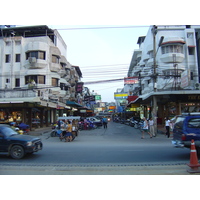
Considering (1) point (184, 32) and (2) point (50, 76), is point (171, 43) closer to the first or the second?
(1) point (184, 32)

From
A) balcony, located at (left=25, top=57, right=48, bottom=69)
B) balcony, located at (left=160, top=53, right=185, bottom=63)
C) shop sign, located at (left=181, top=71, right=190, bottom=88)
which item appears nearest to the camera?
shop sign, located at (left=181, top=71, right=190, bottom=88)

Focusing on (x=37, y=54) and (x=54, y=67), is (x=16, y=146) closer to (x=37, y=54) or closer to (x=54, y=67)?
(x=37, y=54)

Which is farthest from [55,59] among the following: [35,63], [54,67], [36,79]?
[36,79]

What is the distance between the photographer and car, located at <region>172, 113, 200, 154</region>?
8.77m

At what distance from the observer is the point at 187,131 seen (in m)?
8.93

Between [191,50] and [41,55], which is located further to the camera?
[191,50]

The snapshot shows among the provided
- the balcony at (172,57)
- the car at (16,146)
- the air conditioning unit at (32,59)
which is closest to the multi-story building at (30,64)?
the air conditioning unit at (32,59)

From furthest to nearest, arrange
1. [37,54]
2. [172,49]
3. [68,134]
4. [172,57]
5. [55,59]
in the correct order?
[55,59]
[172,49]
[172,57]
[37,54]
[68,134]

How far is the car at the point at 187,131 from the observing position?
8766 millimetres

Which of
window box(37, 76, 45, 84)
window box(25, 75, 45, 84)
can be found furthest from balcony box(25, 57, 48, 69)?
window box(37, 76, 45, 84)

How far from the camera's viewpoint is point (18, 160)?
29.6 ft

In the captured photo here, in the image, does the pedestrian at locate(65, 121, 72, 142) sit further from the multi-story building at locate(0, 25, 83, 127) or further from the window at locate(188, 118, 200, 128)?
the multi-story building at locate(0, 25, 83, 127)

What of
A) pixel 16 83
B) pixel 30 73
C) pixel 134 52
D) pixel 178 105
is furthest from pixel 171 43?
pixel 16 83

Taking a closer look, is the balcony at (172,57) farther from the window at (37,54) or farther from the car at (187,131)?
the car at (187,131)
